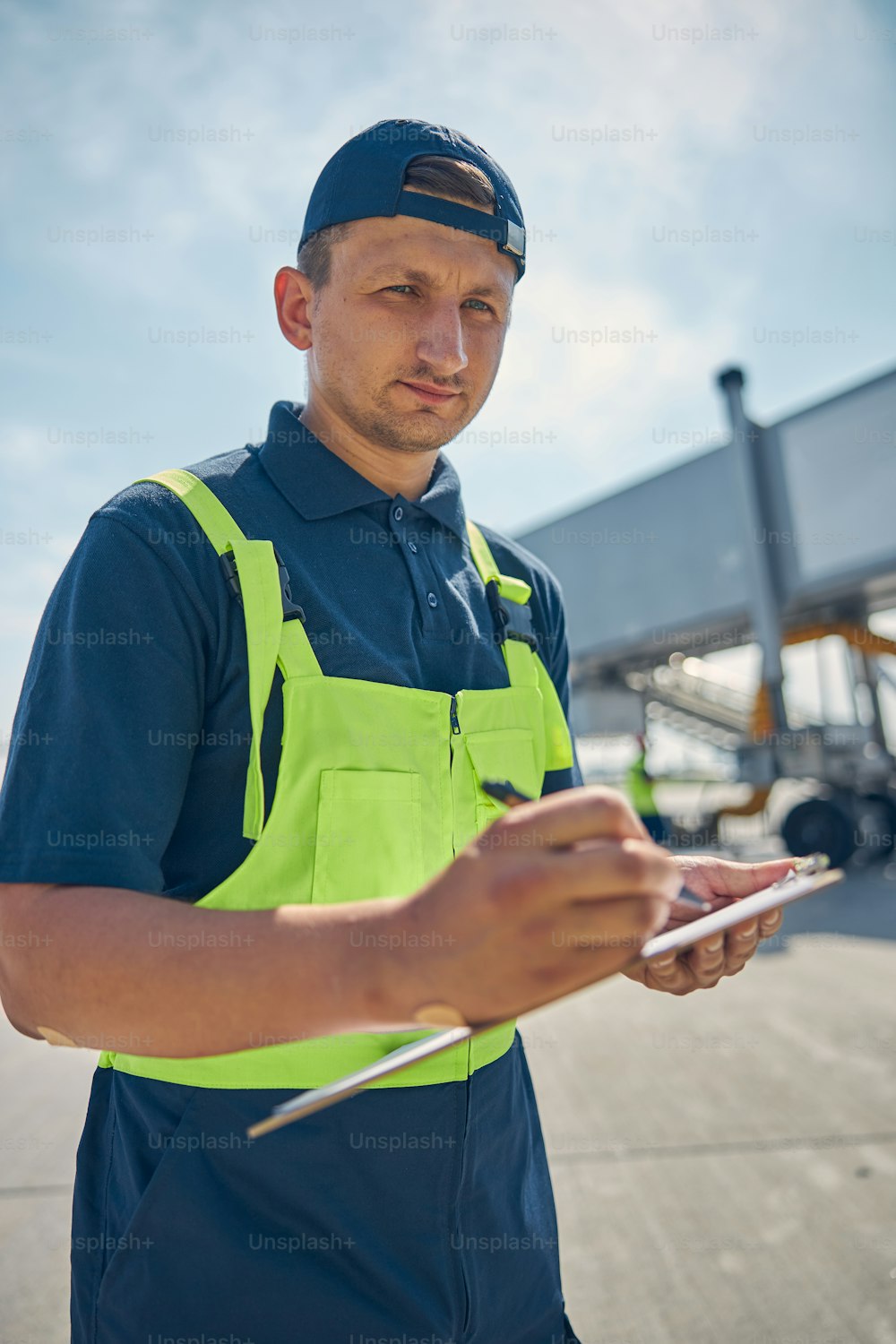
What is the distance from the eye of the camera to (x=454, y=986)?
1.82 feet

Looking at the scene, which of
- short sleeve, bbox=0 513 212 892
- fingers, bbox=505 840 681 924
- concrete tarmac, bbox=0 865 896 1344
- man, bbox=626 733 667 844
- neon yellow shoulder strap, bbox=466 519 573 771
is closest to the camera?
fingers, bbox=505 840 681 924

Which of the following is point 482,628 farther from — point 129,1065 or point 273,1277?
point 273,1277

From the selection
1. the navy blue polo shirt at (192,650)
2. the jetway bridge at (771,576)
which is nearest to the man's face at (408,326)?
the navy blue polo shirt at (192,650)

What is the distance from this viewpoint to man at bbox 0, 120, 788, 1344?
60 centimetres

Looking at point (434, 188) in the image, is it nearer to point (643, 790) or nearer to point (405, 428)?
point (405, 428)

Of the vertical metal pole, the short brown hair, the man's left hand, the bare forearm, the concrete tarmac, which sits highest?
the vertical metal pole

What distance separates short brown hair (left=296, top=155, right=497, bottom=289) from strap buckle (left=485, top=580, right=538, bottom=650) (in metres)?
0.51

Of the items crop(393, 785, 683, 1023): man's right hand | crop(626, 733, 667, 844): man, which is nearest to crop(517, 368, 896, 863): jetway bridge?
crop(626, 733, 667, 844): man

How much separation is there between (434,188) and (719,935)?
3.37ft

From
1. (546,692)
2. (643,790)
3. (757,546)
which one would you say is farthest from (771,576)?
(546,692)

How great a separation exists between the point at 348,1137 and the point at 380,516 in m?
0.82


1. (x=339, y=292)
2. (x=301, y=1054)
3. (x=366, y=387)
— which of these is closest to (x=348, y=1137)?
(x=301, y=1054)

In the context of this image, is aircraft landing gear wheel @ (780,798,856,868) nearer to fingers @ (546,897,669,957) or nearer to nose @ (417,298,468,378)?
nose @ (417,298,468,378)

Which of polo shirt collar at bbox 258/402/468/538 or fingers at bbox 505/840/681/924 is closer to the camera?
fingers at bbox 505/840/681/924
